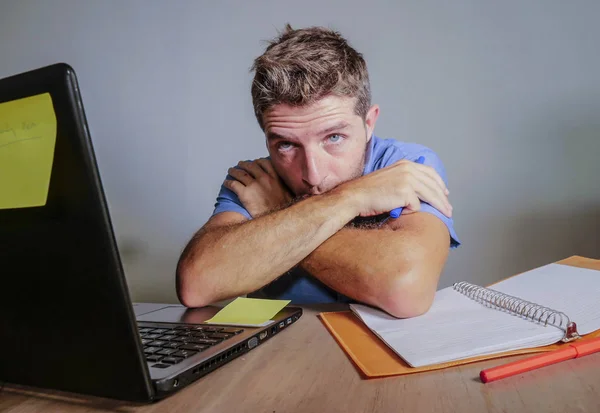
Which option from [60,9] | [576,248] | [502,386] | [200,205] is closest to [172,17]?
[60,9]

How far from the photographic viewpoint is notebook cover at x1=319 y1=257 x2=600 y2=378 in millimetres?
578

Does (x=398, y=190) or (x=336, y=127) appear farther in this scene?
(x=336, y=127)

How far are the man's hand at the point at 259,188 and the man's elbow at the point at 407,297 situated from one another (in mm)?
500

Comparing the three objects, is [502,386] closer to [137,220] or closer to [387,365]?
[387,365]

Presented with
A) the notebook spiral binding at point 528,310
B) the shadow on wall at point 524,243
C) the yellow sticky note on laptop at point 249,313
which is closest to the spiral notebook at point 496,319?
the notebook spiral binding at point 528,310

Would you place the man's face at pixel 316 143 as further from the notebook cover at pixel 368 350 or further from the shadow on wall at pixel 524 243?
the shadow on wall at pixel 524 243

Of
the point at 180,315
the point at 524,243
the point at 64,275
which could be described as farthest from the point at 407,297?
the point at 524,243

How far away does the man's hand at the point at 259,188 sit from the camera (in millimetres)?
1252

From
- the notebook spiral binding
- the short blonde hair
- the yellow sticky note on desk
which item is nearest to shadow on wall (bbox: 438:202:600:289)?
the short blonde hair

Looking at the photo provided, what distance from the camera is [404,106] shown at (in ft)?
5.72

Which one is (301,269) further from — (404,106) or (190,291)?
(404,106)

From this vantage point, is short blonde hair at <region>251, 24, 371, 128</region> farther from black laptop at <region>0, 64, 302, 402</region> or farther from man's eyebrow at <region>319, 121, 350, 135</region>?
black laptop at <region>0, 64, 302, 402</region>

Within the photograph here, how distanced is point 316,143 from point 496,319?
64 centimetres

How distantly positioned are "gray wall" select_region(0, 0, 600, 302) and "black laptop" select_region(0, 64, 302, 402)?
1.39m
